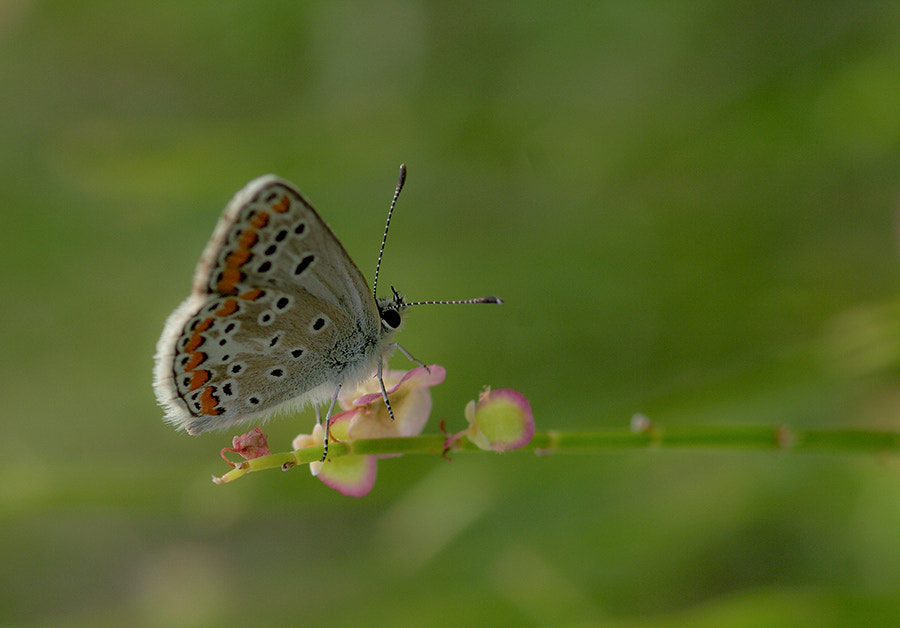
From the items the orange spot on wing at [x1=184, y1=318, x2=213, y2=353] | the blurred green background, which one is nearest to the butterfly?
the orange spot on wing at [x1=184, y1=318, x2=213, y2=353]

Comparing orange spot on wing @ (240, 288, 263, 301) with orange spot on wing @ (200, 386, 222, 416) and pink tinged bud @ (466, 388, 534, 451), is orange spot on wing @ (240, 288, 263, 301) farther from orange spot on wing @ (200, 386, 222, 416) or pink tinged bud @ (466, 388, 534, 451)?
pink tinged bud @ (466, 388, 534, 451)

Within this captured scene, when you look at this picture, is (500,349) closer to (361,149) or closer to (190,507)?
(361,149)

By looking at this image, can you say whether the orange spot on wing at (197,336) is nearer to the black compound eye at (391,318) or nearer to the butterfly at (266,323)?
the butterfly at (266,323)

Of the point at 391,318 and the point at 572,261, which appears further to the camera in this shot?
the point at 572,261

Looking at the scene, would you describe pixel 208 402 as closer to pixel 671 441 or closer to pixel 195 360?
pixel 195 360

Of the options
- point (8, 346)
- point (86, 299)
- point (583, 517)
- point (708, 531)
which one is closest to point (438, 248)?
point (583, 517)

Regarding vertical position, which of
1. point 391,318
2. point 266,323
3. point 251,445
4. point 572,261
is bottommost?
point 251,445

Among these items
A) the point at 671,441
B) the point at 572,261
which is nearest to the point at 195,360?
the point at 671,441
